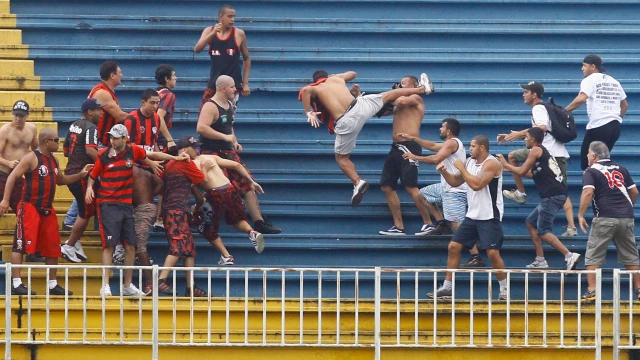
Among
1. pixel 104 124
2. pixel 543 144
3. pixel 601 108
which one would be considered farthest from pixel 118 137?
pixel 601 108

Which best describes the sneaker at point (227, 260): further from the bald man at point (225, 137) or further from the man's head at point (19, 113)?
the man's head at point (19, 113)

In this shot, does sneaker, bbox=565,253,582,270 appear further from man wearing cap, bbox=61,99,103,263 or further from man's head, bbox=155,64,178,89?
man wearing cap, bbox=61,99,103,263

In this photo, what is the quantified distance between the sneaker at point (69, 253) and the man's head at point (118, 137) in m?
1.02

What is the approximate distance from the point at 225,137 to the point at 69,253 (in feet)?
5.74

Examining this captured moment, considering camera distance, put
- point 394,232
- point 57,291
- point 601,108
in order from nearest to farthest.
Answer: point 57,291 → point 394,232 → point 601,108

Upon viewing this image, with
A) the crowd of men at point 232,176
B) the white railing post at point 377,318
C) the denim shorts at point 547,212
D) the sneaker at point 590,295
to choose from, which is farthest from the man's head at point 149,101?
the sneaker at point 590,295

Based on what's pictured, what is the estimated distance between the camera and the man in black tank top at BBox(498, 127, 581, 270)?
1011 cm

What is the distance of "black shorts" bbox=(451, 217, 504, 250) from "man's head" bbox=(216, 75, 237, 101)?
2.52 meters

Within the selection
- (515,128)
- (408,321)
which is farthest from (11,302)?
(515,128)

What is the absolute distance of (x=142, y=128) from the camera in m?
10.3

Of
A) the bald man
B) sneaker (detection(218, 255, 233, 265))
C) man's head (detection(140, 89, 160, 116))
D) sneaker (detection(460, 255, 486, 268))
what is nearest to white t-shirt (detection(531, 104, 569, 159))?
sneaker (detection(460, 255, 486, 268))

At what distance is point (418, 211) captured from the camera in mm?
10812

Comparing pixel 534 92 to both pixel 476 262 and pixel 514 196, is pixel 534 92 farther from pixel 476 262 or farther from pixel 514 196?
pixel 476 262

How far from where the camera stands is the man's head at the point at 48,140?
9.82m
